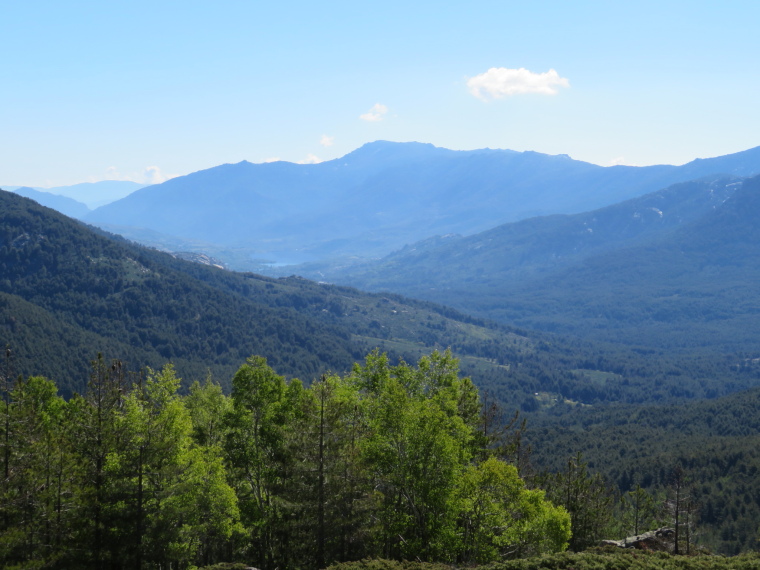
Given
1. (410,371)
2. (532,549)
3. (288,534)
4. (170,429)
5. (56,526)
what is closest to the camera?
(56,526)

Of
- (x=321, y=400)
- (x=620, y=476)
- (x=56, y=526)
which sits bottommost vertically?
(x=620, y=476)

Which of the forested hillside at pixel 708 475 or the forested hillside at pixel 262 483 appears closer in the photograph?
the forested hillside at pixel 262 483

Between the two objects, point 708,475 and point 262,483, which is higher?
point 262,483

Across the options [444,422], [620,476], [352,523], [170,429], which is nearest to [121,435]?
[170,429]

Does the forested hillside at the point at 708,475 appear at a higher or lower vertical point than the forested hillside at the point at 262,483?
lower

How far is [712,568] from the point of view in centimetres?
3525

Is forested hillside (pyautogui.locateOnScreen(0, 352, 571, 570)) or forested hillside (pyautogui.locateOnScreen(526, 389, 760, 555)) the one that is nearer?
forested hillside (pyautogui.locateOnScreen(0, 352, 571, 570))

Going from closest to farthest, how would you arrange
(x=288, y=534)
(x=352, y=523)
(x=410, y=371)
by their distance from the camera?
(x=352, y=523), (x=288, y=534), (x=410, y=371)

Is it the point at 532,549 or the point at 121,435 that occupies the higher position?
the point at 121,435

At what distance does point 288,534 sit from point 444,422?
1335 cm

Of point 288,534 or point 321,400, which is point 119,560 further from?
point 321,400

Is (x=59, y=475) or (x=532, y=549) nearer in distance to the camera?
(x=59, y=475)

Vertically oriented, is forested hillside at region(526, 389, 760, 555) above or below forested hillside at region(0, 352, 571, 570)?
below

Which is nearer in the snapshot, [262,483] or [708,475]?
[262,483]
